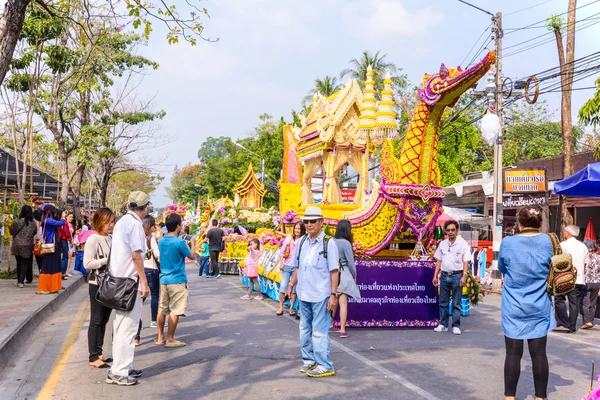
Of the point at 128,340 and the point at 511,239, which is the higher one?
the point at 511,239

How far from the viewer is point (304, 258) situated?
6328 millimetres

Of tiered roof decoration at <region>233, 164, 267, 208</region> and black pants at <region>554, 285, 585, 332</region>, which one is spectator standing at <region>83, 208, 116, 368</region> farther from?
tiered roof decoration at <region>233, 164, 267, 208</region>

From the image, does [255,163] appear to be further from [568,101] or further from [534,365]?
[534,365]

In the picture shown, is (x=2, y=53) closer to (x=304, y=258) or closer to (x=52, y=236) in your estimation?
(x=304, y=258)

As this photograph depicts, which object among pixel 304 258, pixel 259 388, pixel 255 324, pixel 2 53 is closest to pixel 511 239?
pixel 304 258

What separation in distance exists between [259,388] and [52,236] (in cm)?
737

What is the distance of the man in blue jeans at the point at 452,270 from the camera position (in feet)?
29.1

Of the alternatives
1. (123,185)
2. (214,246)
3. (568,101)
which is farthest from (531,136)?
(123,185)

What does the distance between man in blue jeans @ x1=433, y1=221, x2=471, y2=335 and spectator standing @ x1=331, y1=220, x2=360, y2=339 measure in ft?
5.17

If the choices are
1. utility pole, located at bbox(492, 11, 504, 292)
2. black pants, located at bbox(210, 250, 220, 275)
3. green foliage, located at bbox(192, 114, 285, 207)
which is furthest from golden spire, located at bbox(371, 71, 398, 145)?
green foliage, located at bbox(192, 114, 285, 207)

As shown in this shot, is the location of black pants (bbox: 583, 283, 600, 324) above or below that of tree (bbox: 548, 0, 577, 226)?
below

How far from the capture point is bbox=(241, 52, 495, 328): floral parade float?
916 centimetres

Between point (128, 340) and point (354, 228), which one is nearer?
point (128, 340)

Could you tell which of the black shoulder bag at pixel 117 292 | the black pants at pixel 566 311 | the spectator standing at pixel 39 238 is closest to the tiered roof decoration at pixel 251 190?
the spectator standing at pixel 39 238
